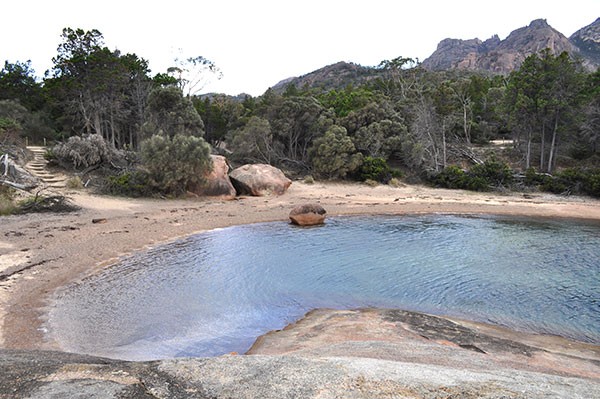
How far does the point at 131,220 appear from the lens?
1606 centimetres

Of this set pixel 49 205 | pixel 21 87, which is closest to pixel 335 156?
pixel 49 205

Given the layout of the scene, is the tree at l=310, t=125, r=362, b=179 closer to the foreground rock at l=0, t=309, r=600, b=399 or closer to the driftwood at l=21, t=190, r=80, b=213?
the driftwood at l=21, t=190, r=80, b=213

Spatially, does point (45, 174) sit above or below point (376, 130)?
below

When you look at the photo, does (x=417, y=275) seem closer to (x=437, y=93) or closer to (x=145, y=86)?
(x=437, y=93)

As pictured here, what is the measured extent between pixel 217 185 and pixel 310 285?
41.7ft

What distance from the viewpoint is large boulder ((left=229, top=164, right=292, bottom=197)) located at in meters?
23.1

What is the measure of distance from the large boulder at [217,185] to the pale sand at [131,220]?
72 centimetres

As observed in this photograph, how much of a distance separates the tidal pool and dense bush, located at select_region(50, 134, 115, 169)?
34.1 ft

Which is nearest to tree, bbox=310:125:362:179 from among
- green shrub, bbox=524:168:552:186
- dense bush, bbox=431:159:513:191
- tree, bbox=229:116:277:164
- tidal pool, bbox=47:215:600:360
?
tree, bbox=229:116:277:164

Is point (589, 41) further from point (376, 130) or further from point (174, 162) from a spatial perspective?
point (174, 162)

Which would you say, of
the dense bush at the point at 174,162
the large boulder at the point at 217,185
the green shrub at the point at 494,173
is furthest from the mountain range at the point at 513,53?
the dense bush at the point at 174,162

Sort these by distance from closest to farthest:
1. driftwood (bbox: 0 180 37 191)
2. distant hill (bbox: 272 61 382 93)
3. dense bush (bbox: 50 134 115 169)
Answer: driftwood (bbox: 0 180 37 191) → dense bush (bbox: 50 134 115 169) → distant hill (bbox: 272 61 382 93)

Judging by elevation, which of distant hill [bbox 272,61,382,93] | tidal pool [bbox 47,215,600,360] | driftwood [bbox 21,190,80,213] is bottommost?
tidal pool [bbox 47,215,600,360]

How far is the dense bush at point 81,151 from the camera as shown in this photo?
847 inches
